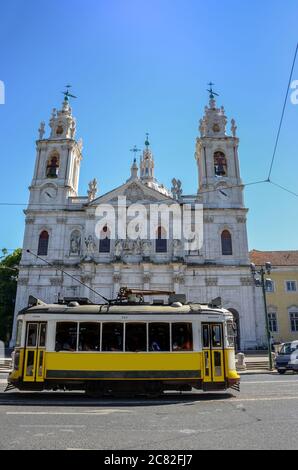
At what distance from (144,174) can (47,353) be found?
51411 mm

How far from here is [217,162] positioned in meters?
39.2

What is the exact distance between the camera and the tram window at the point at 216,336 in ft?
39.3

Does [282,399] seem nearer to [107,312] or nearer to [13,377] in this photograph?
[107,312]

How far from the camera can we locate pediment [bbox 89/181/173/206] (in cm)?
3650

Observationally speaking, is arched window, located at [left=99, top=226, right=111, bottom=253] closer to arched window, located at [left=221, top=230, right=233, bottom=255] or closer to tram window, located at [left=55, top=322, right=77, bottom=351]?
arched window, located at [left=221, top=230, right=233, bottom=255]

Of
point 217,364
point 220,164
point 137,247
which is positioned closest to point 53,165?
point 137,247

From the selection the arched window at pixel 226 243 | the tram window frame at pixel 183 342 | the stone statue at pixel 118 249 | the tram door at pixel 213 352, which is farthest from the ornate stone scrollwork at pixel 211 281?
the tram window frame at pixel 183 342

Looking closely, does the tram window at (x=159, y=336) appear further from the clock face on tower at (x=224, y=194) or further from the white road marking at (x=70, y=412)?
the clock face on tower at (x=224, y=194)

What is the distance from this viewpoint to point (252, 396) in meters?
11.7

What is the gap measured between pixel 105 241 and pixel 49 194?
7858 millimetres

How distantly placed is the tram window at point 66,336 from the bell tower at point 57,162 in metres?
26.6

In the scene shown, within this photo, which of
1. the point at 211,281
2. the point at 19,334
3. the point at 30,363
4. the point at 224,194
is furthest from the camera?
the point at 224,194

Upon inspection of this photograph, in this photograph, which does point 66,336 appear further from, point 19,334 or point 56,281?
point 56,281
